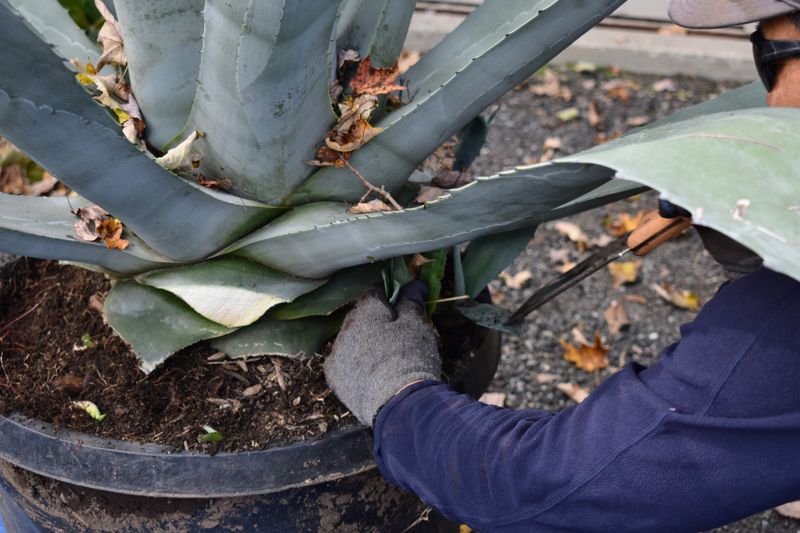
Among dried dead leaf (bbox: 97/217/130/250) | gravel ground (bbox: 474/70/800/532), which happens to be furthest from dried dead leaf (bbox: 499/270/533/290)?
dried dead leaf (bbox: 97/217/130/250)

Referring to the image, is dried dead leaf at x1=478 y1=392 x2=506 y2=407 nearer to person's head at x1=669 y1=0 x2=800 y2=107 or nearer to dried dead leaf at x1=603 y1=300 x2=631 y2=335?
dried dead leaf at x1=603 y1=300 x2=631 y2=335

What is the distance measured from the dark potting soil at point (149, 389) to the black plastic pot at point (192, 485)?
3cm

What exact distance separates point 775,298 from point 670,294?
195 centimetres

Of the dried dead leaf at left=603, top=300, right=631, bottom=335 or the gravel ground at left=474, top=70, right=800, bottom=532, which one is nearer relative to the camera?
the gravel ground at left=474, top=70, right=800, bottom=532

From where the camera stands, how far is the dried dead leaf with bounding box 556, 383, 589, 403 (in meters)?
2.53

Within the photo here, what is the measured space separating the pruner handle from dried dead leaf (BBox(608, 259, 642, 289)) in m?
1.69

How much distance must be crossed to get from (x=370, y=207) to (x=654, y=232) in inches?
15.5

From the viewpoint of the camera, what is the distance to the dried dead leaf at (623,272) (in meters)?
2.92

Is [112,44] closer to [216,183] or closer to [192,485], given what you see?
[216,183]

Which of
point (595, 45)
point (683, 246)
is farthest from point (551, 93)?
point (683, 246)

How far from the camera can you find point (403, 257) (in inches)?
54.9

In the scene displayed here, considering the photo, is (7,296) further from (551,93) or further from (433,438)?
(551,93)

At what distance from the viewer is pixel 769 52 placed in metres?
1.00

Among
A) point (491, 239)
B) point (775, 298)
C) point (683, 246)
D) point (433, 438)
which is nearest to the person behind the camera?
→ point (775, 298)
